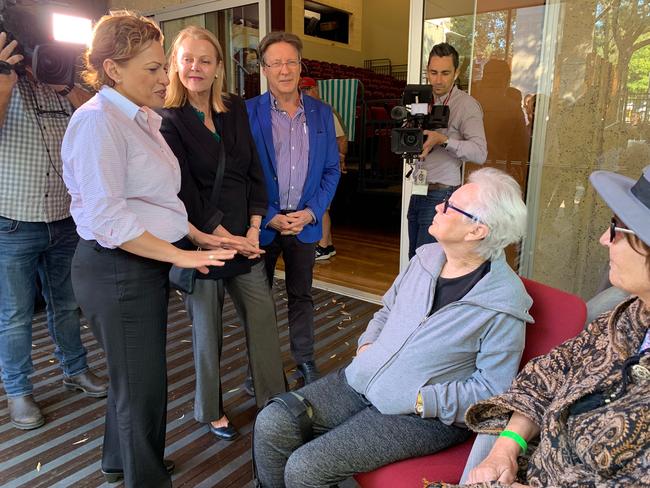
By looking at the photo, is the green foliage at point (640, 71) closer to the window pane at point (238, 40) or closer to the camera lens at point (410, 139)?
the camera lens at point (410, 139)

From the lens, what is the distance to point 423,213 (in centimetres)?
290

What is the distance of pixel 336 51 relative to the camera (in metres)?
13.2

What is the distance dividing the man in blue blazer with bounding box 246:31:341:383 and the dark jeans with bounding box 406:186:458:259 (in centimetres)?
61

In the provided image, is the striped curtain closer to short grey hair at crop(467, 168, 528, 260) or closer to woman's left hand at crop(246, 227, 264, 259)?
woman's left hand at crop(246, 227, 264, 259)

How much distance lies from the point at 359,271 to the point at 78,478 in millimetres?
3111

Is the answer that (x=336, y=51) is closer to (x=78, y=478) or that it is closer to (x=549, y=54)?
(x=549, y=54)

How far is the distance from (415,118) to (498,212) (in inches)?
49.7

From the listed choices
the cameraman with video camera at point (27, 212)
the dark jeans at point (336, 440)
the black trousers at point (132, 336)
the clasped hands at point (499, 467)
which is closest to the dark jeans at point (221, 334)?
the black trousers at point (132, 336)

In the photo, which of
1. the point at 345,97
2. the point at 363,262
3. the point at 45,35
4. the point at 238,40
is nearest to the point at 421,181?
the point at 45,35

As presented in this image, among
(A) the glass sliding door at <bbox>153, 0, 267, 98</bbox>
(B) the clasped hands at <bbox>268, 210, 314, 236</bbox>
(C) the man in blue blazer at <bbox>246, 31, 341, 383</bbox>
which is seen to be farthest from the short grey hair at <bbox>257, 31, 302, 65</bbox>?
(A) the glass sliding door at <bbox>153, 0, 267, 98</bbox>

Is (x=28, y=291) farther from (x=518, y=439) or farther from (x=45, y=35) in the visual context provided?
(x=518, y=439)

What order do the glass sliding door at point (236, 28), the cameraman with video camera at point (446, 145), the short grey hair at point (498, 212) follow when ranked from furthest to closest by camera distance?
the glass sliding door at point (236, 28) → the cameraman with video camera at point (446, 145) → the short grey hair at point (498, 212)

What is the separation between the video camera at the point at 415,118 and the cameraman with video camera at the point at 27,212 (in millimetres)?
1565

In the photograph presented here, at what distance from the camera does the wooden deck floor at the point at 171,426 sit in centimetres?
Result: 200
